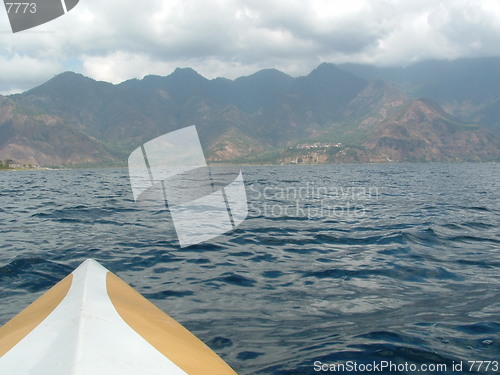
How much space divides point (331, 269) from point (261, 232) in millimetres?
5880

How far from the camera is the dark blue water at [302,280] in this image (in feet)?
18.6

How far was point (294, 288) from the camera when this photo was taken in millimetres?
8547

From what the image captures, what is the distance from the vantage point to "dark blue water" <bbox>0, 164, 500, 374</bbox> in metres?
5.66

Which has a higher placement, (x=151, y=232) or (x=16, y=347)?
(x=16, y=347)

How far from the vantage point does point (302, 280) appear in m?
9.15

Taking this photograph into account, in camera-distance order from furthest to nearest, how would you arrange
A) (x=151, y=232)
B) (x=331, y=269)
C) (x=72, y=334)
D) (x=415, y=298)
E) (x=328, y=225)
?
(x=328, y=225)
(x=151, y=232)
(x=331, y=269)
(x=415, y=298)
(x=72, y=334)

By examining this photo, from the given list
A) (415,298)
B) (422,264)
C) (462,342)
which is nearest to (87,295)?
(462,342)

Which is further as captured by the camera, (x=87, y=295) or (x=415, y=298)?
(x=415, y=298)

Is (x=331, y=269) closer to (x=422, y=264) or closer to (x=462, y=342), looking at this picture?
(x=422, y=264)

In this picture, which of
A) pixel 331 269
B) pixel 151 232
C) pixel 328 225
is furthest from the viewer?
pixel 328 225

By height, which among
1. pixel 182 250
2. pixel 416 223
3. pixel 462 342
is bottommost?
pixel 416 223

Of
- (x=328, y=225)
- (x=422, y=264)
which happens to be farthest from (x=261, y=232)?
(x=422, y=264)

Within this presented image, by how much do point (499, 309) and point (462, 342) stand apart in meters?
2.06

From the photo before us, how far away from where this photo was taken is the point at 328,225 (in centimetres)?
1686
